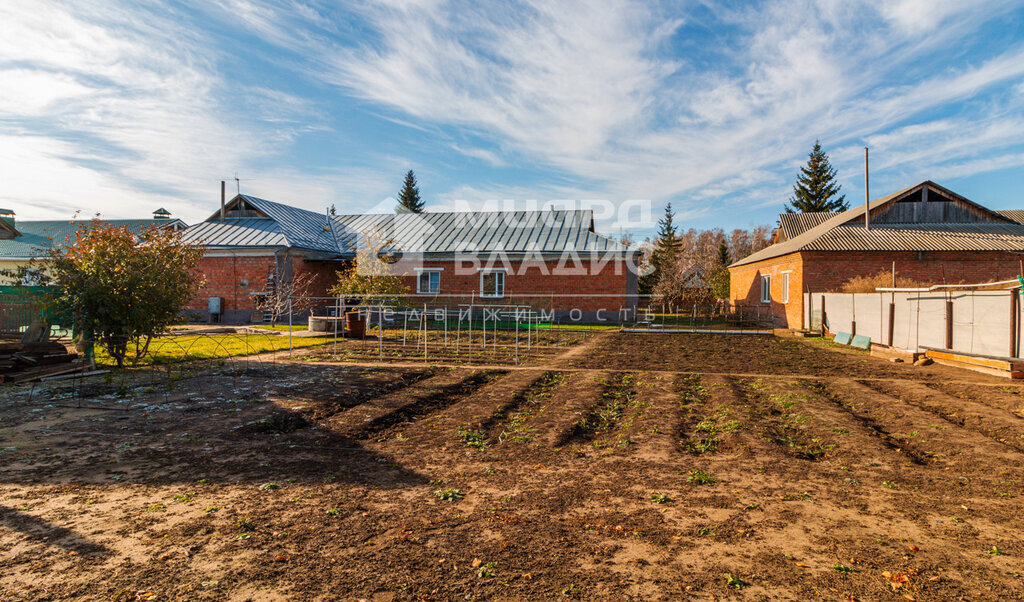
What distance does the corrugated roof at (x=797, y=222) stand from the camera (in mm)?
31969

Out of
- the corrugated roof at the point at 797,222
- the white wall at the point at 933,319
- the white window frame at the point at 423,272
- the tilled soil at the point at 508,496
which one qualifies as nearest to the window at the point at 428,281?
the white window frame at the point at 423,272

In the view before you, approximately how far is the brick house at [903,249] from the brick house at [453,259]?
670cm

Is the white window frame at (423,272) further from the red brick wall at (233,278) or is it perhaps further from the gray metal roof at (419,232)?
the red brick wall at (233,278)

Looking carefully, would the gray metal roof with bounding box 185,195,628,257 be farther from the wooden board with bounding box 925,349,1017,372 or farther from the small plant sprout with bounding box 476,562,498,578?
the small plant sprout with bounding box 476,562,498,578

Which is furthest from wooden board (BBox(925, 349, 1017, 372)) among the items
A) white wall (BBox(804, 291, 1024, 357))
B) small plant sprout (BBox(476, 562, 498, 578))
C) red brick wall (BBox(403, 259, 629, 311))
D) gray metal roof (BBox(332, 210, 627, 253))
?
gray metal roof (BBox(332, 210, 627, 253))

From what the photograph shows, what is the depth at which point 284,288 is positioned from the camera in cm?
2223

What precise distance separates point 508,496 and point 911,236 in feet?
82.4

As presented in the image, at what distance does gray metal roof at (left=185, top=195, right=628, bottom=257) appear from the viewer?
23719mm

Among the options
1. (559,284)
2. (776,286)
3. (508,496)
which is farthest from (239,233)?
(776,286)

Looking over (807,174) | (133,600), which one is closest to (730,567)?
(133,600)

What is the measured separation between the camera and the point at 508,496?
14.3ft

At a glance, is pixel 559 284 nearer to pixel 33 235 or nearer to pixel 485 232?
pixel 485 232

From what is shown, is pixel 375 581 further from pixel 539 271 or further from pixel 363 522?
pixel 539 271

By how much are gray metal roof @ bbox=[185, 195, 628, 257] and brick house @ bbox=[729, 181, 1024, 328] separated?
7680 millimetres
